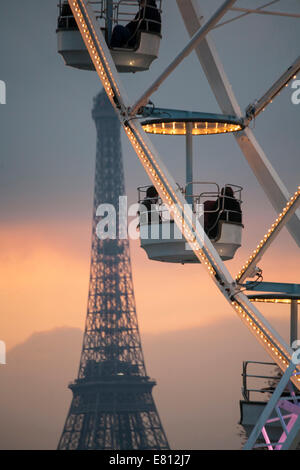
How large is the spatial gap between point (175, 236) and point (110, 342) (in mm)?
86348

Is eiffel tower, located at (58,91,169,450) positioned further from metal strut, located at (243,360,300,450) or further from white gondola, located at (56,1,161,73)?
metal strut, located at (243,360,300,450)

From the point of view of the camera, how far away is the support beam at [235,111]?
23.8 metres

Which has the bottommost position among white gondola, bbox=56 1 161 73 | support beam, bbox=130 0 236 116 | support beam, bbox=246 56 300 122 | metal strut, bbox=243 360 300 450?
metal strut, bbox=243 360 300 450

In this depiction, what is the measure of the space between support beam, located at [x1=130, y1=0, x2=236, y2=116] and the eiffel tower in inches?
2981

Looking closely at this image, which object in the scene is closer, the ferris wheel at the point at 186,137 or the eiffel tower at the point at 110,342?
the ferris wheel at the point at 186,137

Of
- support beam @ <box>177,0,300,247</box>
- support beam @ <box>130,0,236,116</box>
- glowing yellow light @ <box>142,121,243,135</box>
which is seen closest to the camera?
support beam @ <box>130,0,236,116</box>

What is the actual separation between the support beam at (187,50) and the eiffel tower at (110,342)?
75.7 m

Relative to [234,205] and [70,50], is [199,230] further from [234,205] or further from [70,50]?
[70,50]

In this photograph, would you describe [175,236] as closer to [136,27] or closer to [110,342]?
[136,27]

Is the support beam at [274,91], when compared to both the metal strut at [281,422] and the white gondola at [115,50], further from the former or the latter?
the metal strut at [281,422]

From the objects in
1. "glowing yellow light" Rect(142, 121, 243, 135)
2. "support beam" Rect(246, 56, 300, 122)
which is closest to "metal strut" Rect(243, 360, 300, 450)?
"glowing yellow light" Rect(142, 121, 243, 135)

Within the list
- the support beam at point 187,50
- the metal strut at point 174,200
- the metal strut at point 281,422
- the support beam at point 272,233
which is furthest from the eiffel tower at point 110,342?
the metal strut at point 281,422

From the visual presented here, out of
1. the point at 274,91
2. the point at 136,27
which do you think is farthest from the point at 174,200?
the point at 136,27

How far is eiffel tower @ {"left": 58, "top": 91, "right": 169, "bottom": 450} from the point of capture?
→ 326ft
